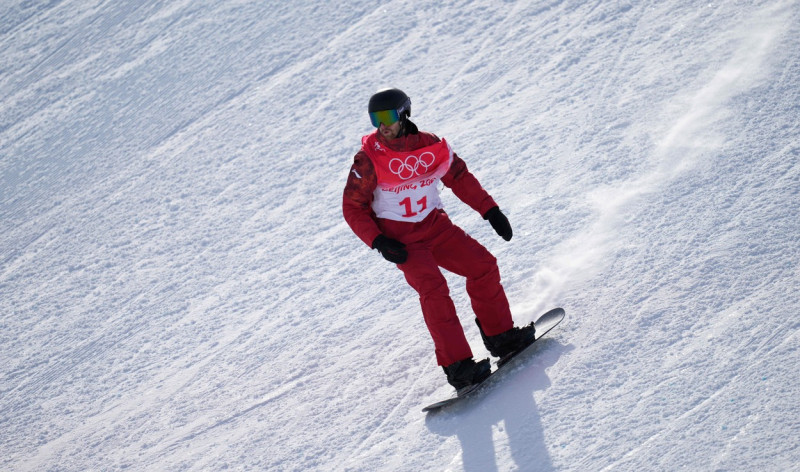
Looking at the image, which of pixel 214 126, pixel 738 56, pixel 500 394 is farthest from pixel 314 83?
pixel 500 394

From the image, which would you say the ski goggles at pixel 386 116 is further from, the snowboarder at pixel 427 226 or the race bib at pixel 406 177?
the race bib at pixel 406 177

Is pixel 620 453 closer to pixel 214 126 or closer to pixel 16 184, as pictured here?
pixel 214 126

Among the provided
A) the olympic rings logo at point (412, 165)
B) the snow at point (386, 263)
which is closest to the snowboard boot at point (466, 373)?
the snow at point (386, 263)

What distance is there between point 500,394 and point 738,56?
3.89 metres

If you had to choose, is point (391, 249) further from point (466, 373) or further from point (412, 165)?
point (466, 373)

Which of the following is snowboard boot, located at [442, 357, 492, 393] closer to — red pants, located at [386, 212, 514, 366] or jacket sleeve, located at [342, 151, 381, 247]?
red pants, located at [386, 212, 514, 366]

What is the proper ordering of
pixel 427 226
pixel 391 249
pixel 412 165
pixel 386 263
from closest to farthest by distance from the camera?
pixel 391 249 < pixel 412 165 < pixel 427 226 < pixel 386 263

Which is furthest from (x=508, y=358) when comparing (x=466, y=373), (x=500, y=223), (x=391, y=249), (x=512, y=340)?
(x=391, y=249)

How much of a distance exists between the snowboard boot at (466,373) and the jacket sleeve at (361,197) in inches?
27.4

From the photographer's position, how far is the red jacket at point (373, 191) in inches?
141

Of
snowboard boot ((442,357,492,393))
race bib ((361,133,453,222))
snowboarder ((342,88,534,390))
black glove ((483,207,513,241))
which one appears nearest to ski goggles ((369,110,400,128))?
snowboarder ((342,88,534,390))

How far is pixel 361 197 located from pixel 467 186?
0.54 meters

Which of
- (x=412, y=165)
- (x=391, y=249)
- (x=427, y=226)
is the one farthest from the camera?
(x=427, y=226)

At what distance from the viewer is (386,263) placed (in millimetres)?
5219
